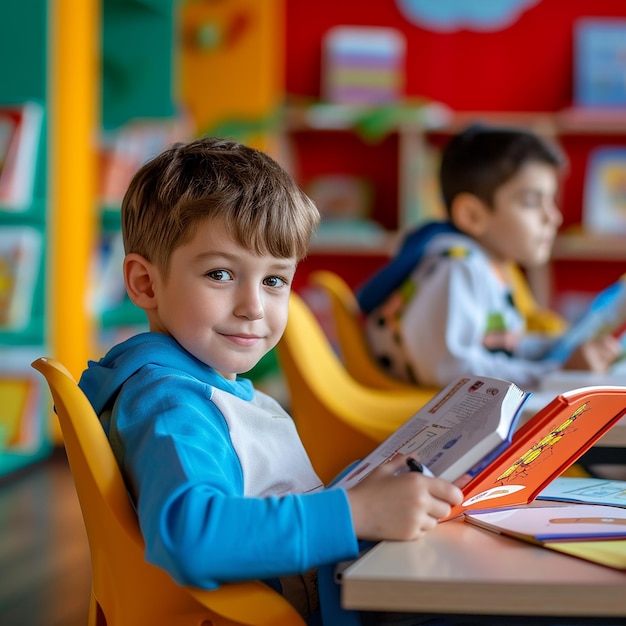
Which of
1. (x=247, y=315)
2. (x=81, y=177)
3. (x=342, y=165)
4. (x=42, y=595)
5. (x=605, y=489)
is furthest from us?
(x=342, y=165)

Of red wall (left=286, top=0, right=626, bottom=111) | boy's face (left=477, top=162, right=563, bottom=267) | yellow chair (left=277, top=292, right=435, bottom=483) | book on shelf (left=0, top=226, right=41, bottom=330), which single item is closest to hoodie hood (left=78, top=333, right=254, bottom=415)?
yellow chair (left=277, top=292, right=435, bottom=483)

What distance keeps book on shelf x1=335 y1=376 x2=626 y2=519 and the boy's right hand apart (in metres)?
0.02

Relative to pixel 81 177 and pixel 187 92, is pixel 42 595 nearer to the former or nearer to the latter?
pixel 81 177

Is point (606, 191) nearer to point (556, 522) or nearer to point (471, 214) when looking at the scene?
point (471, 214)

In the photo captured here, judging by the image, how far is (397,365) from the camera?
7.65 ft

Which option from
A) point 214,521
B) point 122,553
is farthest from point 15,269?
point 214,521

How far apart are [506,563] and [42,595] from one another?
162cm

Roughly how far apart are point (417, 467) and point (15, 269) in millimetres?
2806

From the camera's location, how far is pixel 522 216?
2.50 m

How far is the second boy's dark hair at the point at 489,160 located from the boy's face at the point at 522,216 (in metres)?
0.02

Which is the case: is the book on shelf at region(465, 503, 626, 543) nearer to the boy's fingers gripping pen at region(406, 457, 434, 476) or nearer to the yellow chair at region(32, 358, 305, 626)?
the boy's fingers gripping pen at region(406, 457, 434, 476)

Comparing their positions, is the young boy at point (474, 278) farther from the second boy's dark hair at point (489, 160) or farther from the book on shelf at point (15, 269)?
the book on shelf at point (15, 269)

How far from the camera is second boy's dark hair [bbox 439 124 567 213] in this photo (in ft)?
8.30

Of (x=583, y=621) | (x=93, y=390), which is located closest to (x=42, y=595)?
(x=93, y=390)
